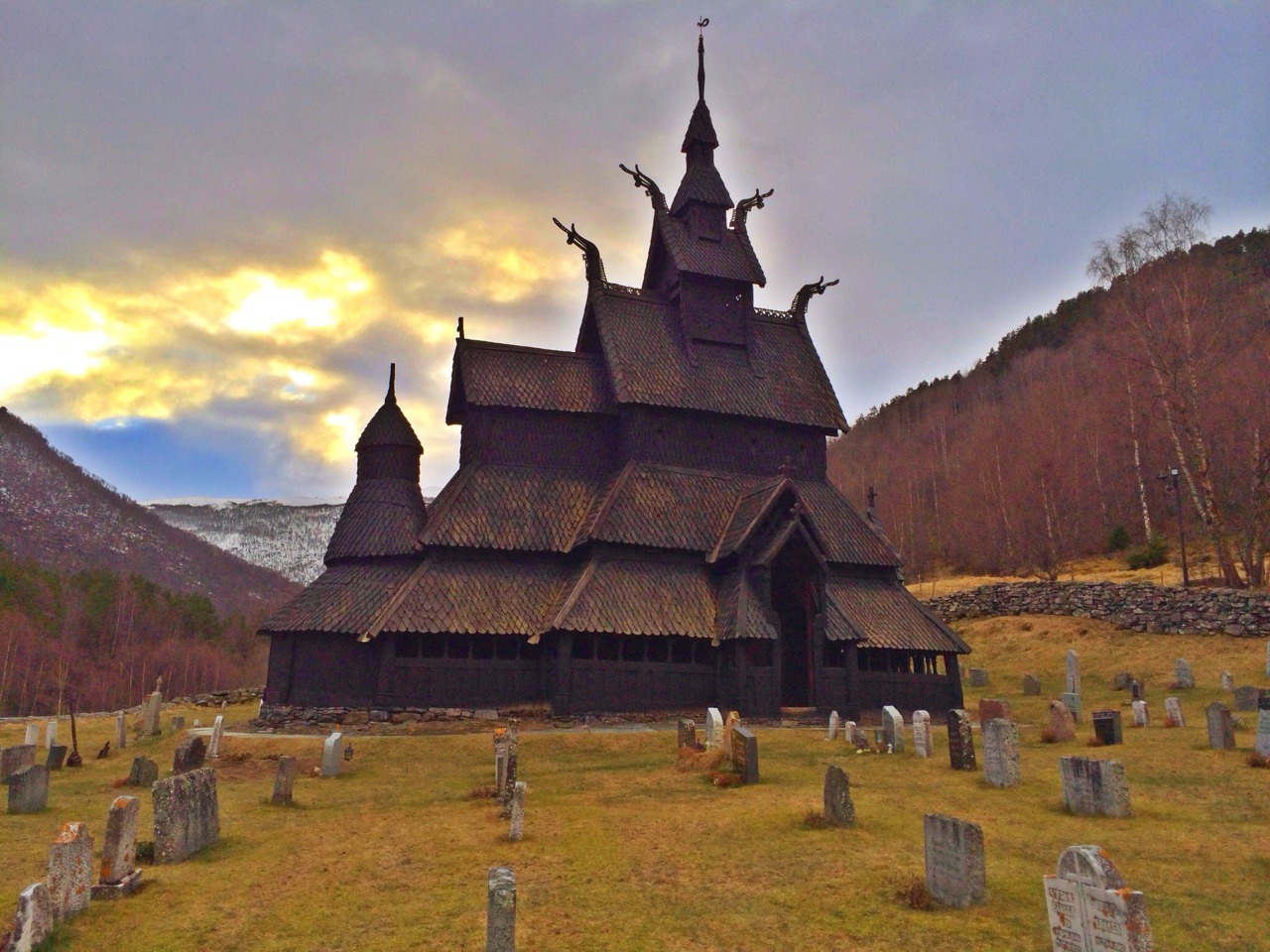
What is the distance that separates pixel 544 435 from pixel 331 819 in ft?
58.6

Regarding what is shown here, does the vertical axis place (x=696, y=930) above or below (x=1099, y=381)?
below

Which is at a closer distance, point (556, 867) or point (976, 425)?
point (556, 867)

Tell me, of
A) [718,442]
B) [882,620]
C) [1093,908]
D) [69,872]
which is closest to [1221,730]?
[882,620]

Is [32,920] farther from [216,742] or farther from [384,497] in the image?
[384,497]

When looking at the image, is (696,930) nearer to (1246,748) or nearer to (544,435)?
(1246,748)

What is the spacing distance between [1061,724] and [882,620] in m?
9.08

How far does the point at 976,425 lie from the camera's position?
281 feet

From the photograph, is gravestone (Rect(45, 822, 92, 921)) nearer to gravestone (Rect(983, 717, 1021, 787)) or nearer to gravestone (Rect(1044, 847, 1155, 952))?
gravestone (Rect(1044, 847, 1155, 952))

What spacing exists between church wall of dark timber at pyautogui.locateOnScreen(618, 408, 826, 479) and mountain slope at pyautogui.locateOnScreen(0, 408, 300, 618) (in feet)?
395

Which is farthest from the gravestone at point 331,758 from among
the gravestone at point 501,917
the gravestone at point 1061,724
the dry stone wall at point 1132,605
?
the dry stone wall at point 1132,605

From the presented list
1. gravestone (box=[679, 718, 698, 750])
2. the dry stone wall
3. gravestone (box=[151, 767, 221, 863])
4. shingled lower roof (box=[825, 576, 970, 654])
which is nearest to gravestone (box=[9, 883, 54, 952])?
gravestone (box=[151, 767, 221, 863])

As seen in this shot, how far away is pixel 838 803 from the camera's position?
1095 cm

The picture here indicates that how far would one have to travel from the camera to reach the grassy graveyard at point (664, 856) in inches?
301

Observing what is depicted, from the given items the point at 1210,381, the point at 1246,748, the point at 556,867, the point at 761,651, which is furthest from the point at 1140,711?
the point at 1210,381
